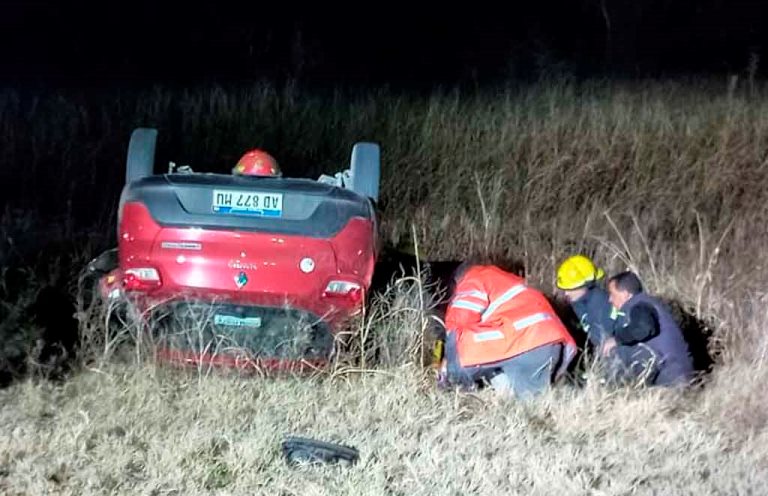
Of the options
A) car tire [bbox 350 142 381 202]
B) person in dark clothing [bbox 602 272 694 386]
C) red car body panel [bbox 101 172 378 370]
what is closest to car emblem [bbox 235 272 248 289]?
red car body panel [bbox 101 172 378 370]

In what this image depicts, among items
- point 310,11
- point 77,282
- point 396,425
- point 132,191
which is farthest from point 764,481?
point 310,11

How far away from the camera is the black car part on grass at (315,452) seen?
5133mm

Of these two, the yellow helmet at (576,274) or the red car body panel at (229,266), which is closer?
the red car body panel at (229,266)

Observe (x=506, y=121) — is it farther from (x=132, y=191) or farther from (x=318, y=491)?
(x=318, y=491)

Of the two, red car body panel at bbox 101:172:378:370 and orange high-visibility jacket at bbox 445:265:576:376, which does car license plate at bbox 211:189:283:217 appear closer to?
red car body panel at bbox 101:172:378:370

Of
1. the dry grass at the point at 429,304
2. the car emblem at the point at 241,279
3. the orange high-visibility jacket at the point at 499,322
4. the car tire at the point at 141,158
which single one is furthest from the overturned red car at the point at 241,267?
the orange high-visibility jacket at the point at 499,322

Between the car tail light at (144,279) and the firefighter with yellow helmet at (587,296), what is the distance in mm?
2428

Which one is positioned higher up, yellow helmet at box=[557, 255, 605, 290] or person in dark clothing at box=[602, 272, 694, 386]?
yellow helmet at box=[557, 255, 605, 290]

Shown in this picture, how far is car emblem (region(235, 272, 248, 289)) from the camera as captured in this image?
597cm

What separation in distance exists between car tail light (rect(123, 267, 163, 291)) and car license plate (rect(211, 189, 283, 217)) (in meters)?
0.42

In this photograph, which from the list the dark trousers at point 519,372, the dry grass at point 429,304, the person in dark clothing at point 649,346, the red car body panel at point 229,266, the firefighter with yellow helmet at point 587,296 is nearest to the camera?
the dry grass at point 429,304

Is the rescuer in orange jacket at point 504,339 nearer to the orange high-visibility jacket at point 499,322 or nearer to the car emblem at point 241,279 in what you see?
the orange high-visibility jacket at point 499,322

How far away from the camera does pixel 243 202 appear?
601 centimetres

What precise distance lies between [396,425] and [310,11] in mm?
11212
